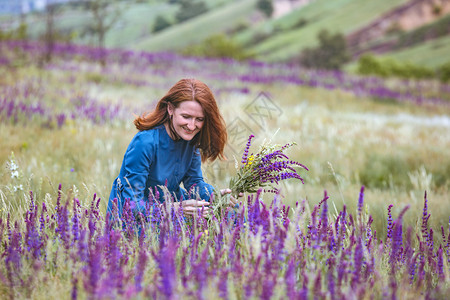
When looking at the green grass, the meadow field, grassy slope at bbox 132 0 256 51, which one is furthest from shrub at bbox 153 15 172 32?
the green grass

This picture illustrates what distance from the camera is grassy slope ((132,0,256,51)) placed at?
42.6m

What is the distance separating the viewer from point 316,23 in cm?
3831

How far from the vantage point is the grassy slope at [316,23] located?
33.2 meters

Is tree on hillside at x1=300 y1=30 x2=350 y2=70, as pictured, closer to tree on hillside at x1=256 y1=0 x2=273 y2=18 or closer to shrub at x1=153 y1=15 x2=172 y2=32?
tree on hillside at x1=256 y1=0 x2=273 y2=18

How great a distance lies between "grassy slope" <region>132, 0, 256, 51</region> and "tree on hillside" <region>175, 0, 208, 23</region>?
881cm

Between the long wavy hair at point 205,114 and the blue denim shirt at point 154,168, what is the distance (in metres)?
0.06

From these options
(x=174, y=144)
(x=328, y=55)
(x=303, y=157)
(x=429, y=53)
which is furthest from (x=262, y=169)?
(x=429, y=53)

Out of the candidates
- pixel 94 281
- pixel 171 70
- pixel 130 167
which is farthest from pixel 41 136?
pixel 171 70

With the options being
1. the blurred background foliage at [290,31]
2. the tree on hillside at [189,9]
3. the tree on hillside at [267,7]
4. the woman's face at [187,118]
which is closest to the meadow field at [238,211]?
the woman's face at [187,118]

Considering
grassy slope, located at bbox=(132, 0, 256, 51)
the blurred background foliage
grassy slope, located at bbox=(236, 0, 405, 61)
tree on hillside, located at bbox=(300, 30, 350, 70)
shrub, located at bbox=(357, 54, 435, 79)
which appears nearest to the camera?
the blurred background foliage

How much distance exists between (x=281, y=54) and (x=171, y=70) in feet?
63.0

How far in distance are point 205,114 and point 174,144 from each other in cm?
30

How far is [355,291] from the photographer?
157 cm

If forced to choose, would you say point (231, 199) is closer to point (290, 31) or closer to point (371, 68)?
point (371, 68)
